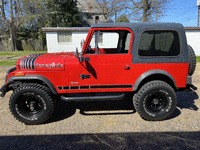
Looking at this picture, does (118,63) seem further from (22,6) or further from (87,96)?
(22,6)

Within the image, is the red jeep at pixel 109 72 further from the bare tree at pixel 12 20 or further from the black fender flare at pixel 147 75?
the bare tree at pixel 12 20

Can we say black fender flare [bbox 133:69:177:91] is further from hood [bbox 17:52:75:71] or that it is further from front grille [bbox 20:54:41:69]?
front grille [bbox 20:54:41:69]

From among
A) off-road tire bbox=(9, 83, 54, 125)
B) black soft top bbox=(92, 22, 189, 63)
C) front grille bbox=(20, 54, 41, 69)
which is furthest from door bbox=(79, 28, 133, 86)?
front grille bbox=(20, 54, 41, 69)

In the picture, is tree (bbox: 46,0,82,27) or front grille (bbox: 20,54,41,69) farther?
tree (bbox: 46,0,82,27)

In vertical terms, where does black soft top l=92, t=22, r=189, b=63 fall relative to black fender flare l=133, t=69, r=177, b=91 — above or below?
above

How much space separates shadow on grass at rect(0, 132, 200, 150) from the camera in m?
2.58

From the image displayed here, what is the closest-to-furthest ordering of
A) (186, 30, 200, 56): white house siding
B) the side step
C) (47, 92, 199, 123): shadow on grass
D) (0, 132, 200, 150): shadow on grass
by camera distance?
(0, 132, 200, 150): shadow on grass < the side step < (47, 92, 199, 123): shadow on grass < (186, 30, 200, 56): white house siding

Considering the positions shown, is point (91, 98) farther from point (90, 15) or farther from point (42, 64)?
point (90, 15)

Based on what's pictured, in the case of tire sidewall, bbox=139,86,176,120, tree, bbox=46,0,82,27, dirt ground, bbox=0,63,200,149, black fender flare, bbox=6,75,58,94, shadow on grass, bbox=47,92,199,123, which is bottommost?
shadow on grass, bbox=47,92,199,123

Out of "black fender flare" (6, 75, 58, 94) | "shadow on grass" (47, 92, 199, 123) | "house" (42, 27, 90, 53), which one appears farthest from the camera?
"house" (42, 27, 90, 53)

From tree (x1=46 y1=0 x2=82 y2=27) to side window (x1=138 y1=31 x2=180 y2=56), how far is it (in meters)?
24.3

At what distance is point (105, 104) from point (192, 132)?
220cm

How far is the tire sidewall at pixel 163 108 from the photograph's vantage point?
10.7ft

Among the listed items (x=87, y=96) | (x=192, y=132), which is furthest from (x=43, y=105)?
(x=192, y=132)
